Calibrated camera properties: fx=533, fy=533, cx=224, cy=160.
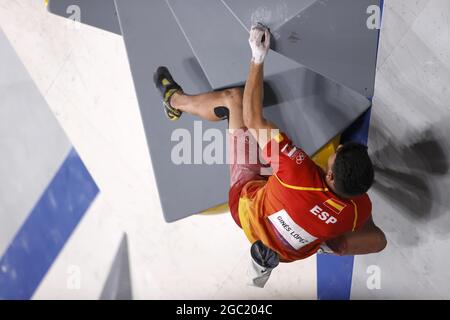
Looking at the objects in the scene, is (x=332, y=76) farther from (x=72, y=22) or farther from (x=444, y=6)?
(x=72, y=22)

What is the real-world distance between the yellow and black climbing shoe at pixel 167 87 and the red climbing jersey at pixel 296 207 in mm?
646

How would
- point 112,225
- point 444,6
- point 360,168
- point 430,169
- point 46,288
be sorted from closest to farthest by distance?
1. point 360,168
2. point 444,6
3. point 430,169
4. point 112,225
5. point 46,288

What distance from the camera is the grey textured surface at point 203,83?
2.27 meters

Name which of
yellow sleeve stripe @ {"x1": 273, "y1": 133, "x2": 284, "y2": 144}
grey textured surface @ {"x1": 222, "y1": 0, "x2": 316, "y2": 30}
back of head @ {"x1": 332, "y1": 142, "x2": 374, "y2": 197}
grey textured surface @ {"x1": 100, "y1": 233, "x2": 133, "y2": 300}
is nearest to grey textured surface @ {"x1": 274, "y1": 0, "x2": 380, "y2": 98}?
grey textured surface @ {"x1": 222, "y1": 0, "x2": 316, "y2": 30}

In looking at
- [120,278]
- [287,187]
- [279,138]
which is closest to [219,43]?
[279,138]

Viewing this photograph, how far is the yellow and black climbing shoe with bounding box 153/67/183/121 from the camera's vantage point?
2.50m

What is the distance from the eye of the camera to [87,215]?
322 centimetres

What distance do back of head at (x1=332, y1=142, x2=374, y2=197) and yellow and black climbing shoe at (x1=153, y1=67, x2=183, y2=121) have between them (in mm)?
962

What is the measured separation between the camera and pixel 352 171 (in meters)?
1.79

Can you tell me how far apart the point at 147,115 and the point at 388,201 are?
1215 millimetres

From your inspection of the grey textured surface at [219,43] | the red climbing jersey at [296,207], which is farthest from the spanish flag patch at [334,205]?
the grey textured surface at [219,43]

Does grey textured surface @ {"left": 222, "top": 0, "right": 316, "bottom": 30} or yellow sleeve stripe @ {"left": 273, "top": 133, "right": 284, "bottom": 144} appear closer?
yellow sleeve stripe @ {"left": 273, "top": 133, "right": 284, "bottom": 144}

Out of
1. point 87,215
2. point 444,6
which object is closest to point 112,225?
point 87,215

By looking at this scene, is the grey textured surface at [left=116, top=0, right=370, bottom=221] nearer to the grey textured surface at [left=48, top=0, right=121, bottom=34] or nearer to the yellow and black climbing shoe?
the yellow and black climbing shoe
